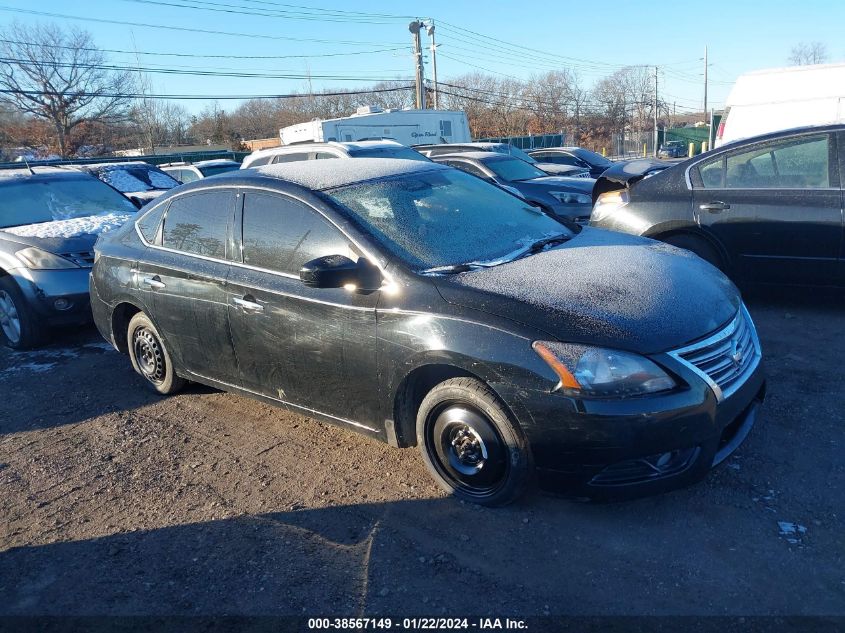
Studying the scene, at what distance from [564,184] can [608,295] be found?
7.47 meters

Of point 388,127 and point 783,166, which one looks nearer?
point 783,166

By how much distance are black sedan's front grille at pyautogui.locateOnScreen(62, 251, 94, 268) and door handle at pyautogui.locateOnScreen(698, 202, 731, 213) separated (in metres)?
5.77

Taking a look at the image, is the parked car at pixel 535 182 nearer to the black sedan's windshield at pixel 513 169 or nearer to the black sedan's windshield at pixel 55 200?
the black sedan's windshield at pixel 513 169

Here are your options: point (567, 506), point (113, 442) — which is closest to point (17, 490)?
point (113, 442)

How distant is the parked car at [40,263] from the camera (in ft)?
20.8

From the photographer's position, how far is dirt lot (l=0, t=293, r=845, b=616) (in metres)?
2.70

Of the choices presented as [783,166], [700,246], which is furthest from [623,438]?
[783,166]

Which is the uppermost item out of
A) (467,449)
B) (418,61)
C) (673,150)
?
(418,61)

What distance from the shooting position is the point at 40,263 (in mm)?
6375

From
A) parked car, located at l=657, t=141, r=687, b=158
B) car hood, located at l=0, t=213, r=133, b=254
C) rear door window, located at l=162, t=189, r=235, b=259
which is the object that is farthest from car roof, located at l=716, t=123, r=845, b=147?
parked car, located at l=657, t=141, r=687, b=158

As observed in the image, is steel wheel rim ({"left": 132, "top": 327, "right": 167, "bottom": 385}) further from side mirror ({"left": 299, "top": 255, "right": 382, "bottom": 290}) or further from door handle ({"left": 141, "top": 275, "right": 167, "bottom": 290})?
side mirror ({"left": 299, "top": 255, "right": 382, "bottom": 290})

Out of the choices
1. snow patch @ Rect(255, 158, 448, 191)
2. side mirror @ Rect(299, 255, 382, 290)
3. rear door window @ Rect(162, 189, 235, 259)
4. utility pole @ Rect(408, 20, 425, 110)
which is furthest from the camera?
utility pole @ Rect(408, 20, 425, 110)

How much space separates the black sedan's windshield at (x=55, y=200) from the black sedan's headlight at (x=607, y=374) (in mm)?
6601

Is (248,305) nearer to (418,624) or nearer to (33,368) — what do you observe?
(418,624)
